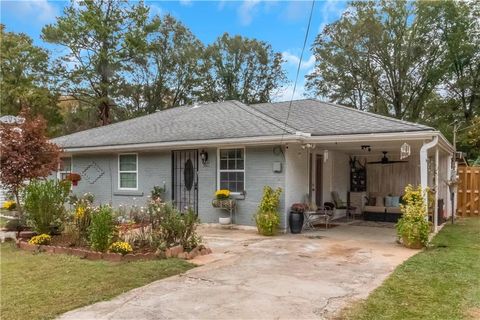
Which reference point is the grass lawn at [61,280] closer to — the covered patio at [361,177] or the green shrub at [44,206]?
the green shrub at [44,206]

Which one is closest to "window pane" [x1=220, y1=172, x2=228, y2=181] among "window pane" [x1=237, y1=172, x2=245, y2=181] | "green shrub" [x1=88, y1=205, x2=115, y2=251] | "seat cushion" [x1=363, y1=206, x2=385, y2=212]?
"window pane" [x1=237, y1=172, x2=245, y2=181]

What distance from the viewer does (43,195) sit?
8.20 m

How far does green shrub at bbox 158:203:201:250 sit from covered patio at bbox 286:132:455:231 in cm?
365

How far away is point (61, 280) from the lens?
535 centimetres

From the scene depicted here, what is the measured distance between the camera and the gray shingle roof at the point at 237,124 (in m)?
9.85

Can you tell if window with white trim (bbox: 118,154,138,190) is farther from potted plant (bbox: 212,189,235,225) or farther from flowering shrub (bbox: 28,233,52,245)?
flowering shrub (bbox: 28,233,52,245)

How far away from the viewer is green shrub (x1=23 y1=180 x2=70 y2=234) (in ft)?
26.8

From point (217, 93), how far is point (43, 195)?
24.9 meters

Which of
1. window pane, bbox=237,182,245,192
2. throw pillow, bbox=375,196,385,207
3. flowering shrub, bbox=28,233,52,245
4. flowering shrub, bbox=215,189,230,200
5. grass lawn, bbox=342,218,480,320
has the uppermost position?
window pane, bbox=237,182,245,192

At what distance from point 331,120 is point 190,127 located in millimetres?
4490

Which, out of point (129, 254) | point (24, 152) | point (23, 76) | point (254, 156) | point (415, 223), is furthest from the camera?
point (23, 76)

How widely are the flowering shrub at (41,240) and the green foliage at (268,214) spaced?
186 inches

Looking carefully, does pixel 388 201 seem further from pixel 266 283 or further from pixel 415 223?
pixel 266 283

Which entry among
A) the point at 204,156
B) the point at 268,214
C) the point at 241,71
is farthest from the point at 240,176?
the point at 241,71
